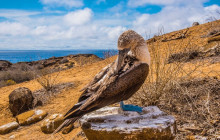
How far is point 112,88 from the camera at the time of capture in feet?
8.21

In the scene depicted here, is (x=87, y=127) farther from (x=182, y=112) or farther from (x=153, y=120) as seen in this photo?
(x=182, y=112)

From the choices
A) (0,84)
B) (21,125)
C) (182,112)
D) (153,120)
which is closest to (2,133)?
(21,125)

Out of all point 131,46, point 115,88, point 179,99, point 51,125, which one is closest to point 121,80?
point 115,88

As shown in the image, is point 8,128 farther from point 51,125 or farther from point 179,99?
point 179,99

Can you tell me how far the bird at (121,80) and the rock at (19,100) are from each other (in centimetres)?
485

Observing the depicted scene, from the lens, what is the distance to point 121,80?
8.32ft

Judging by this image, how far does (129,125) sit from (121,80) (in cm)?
Answer: 77

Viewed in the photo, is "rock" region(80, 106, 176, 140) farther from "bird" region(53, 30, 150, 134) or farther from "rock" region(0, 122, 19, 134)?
"rock" region(0, 122, 19, 134)

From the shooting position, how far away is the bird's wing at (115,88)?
251cm

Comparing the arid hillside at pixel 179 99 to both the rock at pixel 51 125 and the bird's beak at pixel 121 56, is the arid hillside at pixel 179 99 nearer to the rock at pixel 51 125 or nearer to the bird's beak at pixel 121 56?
the rock at pixel 51 125

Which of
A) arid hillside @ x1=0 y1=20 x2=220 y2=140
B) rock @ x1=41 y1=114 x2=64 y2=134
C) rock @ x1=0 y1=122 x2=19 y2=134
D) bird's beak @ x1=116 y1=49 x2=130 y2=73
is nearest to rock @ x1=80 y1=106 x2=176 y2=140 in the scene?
arid hillside @ x1=0 y1=20 x2=220 y2=140

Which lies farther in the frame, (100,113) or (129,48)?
(100,113)

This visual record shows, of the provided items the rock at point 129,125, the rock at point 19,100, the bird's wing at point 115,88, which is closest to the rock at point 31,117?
the rock at point 19,100

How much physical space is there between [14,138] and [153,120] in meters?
4.38
